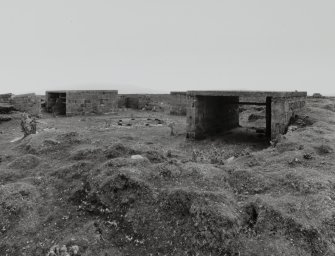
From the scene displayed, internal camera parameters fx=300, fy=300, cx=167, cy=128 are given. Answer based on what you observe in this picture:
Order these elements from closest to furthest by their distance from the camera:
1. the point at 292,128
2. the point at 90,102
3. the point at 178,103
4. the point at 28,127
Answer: the point at 292,128 → the point at 28,127 → the point at 90,102 → the point at 178,103

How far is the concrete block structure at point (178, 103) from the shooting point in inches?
871

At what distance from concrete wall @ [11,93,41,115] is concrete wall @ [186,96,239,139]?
11.8 metres

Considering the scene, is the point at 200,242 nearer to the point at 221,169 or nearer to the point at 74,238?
the point at 74,238

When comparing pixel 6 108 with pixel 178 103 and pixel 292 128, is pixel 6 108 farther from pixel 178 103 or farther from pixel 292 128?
pixel 292 128

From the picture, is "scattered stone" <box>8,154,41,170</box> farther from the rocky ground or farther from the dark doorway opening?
the dark doorway opening

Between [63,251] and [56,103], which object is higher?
[56,103]

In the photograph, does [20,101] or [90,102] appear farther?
[90,102]

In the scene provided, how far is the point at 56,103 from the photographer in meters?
21.2

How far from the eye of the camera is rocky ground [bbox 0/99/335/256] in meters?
4.56

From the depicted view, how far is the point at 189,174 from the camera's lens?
21.2 ft

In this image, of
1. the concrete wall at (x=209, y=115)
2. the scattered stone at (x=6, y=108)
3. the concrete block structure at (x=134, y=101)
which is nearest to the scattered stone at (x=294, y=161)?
the concrete wall at (x=209, y=115)

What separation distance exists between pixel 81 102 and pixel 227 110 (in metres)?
10.9

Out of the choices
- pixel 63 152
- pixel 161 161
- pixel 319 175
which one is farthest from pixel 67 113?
pixel 319 175

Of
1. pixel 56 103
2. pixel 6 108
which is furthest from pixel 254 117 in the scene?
pixel 6 108
